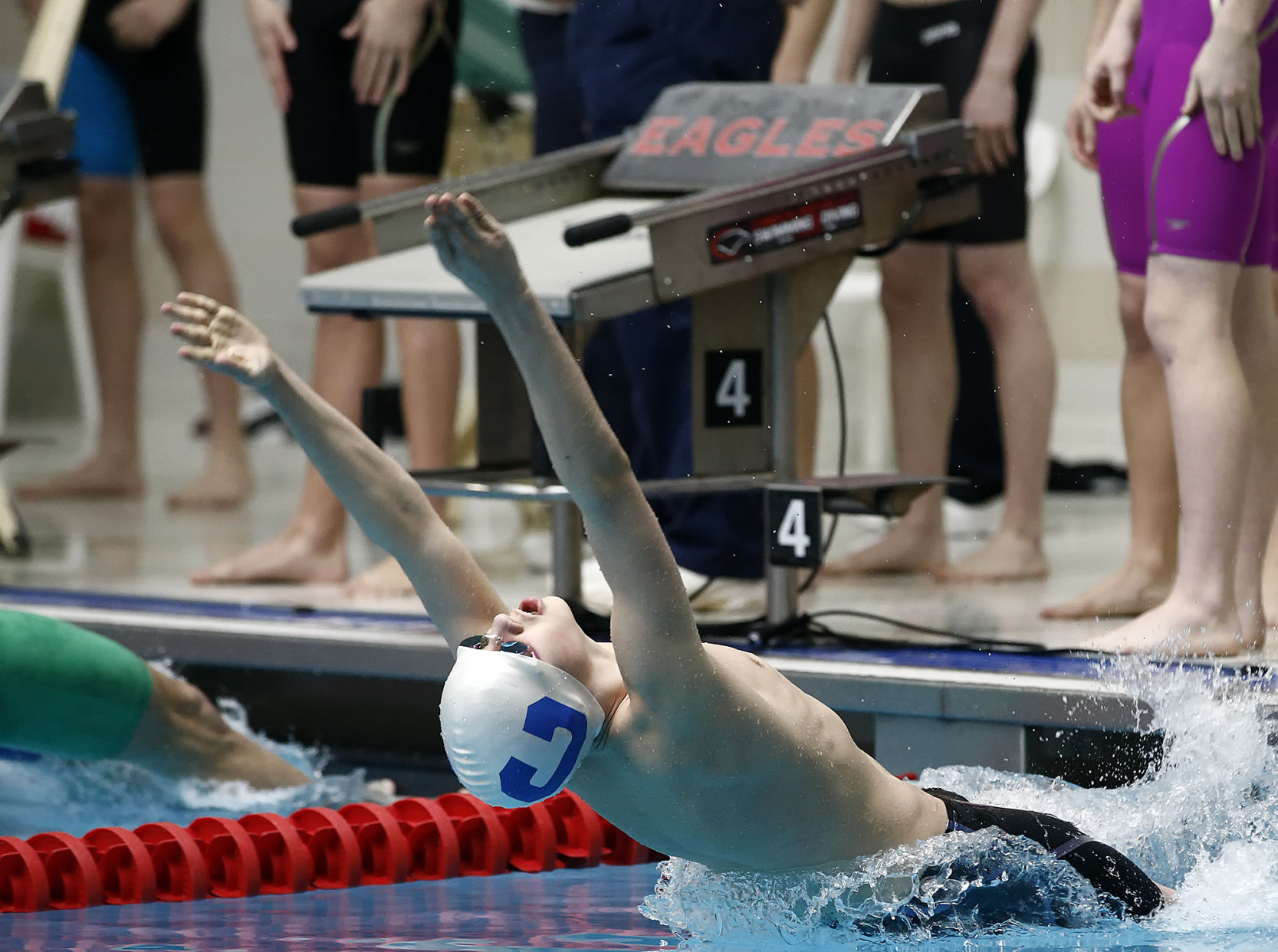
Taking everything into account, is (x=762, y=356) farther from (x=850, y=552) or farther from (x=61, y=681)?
(x=61, y=681)

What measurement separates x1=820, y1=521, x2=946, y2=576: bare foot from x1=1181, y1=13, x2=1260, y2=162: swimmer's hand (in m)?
1.33

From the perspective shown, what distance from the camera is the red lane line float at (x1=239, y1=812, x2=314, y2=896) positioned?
2928mm

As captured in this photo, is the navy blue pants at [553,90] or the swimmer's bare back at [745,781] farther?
the navy blue pants at [553,90]

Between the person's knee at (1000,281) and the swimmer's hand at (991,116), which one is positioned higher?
the swimmer's hand at (991,116)

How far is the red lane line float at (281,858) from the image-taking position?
2.93m

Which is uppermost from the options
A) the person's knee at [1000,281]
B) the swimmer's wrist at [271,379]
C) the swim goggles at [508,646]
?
the person's knee at [1000,281]

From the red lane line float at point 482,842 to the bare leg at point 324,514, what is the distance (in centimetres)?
111

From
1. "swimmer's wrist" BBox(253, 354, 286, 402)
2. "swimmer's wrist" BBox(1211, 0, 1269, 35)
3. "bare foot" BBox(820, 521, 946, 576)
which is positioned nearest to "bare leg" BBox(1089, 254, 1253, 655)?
"swimmer's wrist" BBox(1211, 0, 1269, 35)

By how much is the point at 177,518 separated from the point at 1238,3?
337 cm

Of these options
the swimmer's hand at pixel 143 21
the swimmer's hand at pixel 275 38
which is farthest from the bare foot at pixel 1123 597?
the swimmer's hand at pixel 143 21

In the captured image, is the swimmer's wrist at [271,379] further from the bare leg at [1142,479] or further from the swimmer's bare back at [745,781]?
the bare leg at [1142,479]

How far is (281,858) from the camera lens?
2959 mm

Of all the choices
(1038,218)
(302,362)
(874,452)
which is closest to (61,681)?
(874,452)

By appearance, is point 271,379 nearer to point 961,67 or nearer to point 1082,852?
point 1082,852
